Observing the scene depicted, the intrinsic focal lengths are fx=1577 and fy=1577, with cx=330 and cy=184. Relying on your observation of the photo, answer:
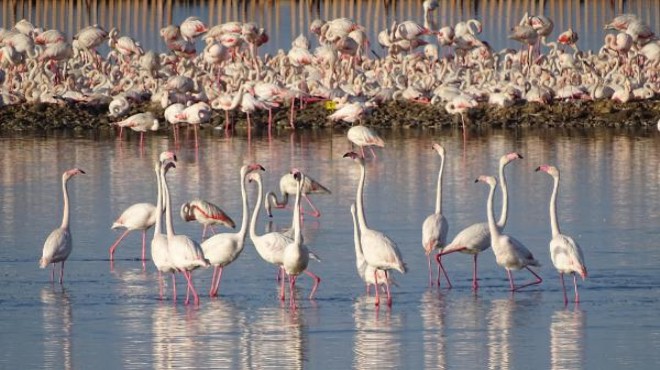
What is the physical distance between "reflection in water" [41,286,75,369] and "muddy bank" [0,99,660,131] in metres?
13.6

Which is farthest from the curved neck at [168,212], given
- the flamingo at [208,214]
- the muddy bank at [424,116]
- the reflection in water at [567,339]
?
the muddy bank at [424,116]

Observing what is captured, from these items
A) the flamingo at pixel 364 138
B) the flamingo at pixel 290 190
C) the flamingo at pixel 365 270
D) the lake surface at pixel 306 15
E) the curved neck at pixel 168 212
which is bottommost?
the flamingo at pixel 365 270

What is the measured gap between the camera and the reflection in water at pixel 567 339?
9203 mm

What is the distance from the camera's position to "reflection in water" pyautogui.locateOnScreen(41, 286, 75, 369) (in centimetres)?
936

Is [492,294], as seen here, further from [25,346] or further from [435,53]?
[435,53]

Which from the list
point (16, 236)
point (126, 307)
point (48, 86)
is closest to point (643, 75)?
point (48, 86)

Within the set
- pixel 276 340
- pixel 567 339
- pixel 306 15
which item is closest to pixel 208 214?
pixel 276 340

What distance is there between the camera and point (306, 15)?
48812 mm

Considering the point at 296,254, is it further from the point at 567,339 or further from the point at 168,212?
the point at 567,339

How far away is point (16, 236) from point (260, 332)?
4680 mm

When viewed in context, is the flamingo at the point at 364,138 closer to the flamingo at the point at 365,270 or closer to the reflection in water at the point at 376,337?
the flamingo at the point at 365,270

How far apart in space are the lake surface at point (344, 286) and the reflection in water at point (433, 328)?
0.06 ft

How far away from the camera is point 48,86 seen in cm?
2706

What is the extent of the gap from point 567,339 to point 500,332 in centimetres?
46
